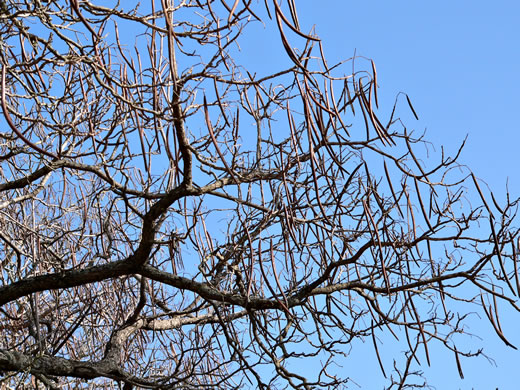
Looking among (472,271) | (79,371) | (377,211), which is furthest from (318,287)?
(79,371)

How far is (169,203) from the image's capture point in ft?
11.5

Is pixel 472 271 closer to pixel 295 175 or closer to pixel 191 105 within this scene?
pixel 295 175

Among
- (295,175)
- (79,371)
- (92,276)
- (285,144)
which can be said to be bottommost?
(79,371)

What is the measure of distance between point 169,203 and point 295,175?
695 millimetres

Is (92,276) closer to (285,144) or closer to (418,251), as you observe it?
(285,144)

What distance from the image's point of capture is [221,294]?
370cm

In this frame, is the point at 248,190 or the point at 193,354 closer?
the point at 248,190

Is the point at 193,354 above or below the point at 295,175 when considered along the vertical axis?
below

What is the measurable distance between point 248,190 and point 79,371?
152 cm

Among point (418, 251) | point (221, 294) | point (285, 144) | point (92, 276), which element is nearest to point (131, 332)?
point (92, 276)

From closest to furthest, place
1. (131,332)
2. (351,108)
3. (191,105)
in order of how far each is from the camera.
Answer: (351,108) → (191,105) → (131,332)

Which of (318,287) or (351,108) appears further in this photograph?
(318,287)

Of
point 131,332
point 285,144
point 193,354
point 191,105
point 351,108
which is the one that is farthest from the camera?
point 131,332

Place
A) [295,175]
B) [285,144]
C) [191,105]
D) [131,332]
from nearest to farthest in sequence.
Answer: [191,105], [295,175], [285,144], [131,332]
